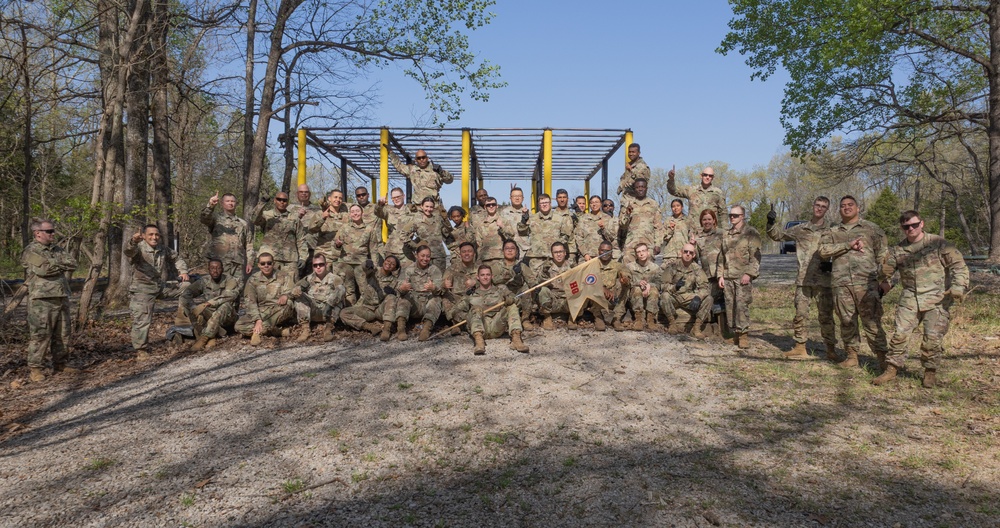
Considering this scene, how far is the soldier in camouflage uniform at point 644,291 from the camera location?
888cm

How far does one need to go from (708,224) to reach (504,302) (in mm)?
3237

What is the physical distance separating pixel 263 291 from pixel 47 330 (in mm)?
2577

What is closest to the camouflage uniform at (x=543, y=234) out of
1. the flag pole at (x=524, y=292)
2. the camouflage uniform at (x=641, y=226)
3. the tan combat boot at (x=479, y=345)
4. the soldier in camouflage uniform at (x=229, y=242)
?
the flag pole at (x=524, y=292)

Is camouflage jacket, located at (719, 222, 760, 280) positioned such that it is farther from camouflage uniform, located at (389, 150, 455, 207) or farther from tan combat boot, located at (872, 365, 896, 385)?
camouflage uniform, located at (389, 150, 455, 207)

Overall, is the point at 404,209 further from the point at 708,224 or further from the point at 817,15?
the point at 817,15

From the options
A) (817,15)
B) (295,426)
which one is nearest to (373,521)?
(295,426)

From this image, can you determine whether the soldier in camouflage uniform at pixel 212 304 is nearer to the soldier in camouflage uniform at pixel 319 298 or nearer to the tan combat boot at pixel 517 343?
the soldier in camouflage uniform at pixel 319 298

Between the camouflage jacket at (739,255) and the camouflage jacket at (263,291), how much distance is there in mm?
6140

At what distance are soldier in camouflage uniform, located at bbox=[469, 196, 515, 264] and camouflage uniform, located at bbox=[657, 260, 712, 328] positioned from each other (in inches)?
99.4

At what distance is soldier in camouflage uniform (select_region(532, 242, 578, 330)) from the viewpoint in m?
8.94

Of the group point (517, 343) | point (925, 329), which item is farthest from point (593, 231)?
point (925, 329)

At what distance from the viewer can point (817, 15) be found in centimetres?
1738

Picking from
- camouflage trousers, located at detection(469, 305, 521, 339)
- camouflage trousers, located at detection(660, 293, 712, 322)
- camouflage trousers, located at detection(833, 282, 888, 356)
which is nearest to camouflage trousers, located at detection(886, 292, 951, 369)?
camouflage trousers, located at detection(833, 282, 888, 356)

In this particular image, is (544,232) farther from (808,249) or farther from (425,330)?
(808,249)
